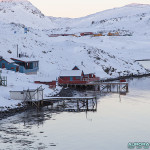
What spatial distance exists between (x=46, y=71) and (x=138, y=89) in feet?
88.6

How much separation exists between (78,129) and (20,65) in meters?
48.3

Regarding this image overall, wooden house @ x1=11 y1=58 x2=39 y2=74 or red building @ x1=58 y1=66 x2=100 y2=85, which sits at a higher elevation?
wooden house @ x1=11 y1=58 x2=39 y2=74

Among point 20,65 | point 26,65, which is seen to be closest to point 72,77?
point 26,65

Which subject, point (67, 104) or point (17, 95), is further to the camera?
point (67, 104)

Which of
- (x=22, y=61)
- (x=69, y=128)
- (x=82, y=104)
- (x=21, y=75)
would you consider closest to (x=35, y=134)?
(x=69, y=128)

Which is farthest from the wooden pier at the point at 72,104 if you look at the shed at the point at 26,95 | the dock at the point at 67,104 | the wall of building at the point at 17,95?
the wall of building at the point at 17,95

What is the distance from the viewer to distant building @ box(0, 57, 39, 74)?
92688 mm

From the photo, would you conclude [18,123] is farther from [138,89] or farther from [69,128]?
[138,89]

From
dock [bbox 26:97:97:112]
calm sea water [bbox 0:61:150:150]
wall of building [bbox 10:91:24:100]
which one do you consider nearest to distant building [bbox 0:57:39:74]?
dock [bbox 26:97:97:112]

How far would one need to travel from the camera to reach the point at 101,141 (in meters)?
45.4

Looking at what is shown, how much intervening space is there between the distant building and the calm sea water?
3260 centimetres

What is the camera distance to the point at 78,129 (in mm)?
50656

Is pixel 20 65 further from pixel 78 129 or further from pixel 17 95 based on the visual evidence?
pixel 78 129

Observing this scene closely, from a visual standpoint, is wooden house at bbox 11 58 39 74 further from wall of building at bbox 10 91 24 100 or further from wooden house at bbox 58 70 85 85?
wall of building at bbox 10 91 24 100
